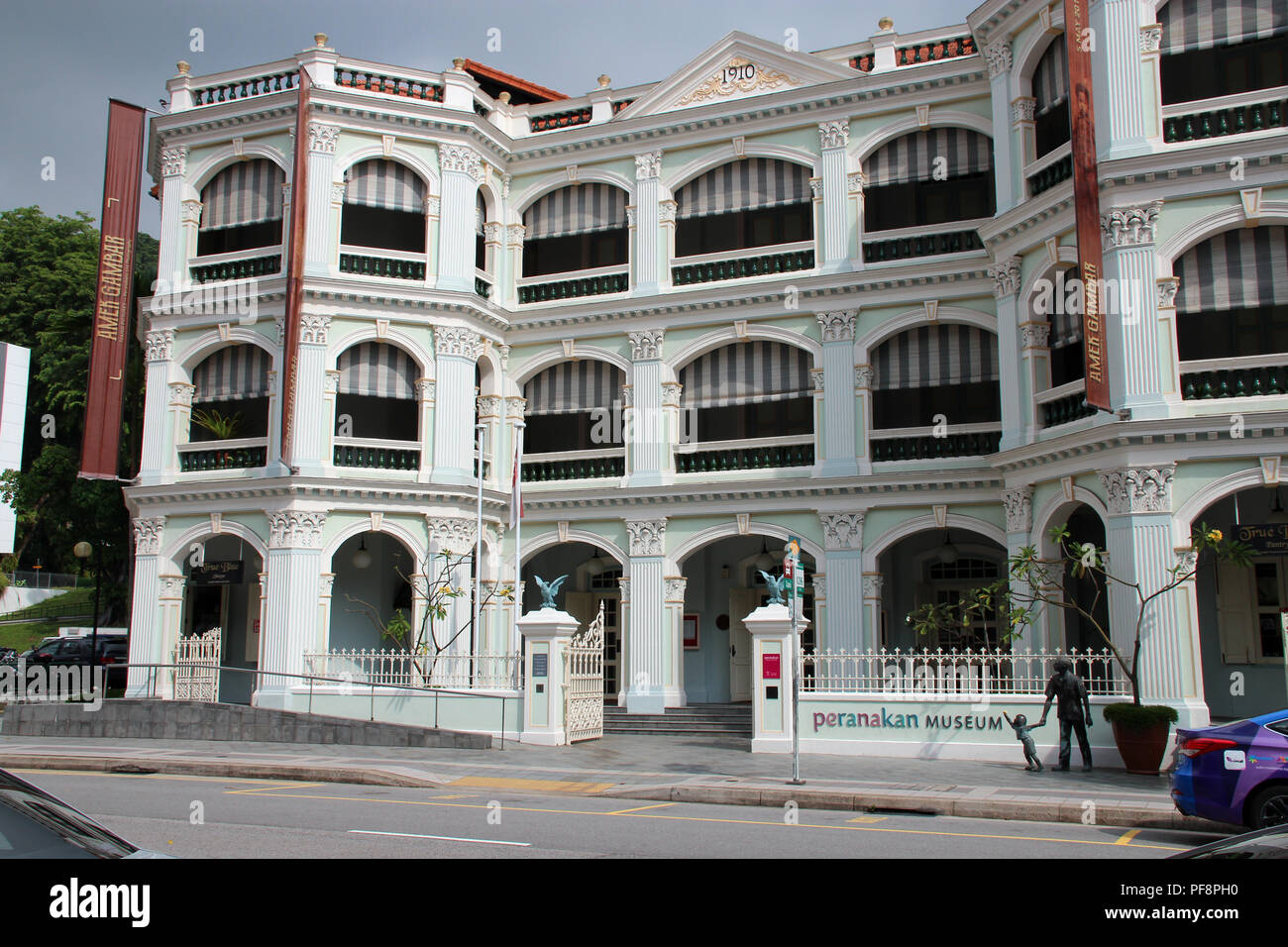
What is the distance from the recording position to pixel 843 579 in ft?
82.8

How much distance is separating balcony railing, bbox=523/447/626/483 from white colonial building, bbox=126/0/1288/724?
129 mm

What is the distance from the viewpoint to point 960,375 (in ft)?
83.4

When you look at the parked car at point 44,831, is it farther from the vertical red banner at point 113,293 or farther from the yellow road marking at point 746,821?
the vertical red banner at point 113,293

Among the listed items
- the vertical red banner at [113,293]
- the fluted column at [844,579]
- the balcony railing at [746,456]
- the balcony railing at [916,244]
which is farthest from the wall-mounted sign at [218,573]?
the balcony railing at [916,244]

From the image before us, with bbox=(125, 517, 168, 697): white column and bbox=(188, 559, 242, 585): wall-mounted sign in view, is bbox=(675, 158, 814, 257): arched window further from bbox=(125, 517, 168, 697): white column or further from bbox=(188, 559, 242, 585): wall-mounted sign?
bbox=(125, 517, 168, 697): white column

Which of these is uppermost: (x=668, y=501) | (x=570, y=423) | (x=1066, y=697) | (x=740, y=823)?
(x=570, y=423)

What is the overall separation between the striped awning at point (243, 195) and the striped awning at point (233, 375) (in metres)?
3.05

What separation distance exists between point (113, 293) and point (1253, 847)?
27029 millimetres

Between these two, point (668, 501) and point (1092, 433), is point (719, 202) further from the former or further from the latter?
point (1092, 433)

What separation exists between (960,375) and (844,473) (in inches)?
130

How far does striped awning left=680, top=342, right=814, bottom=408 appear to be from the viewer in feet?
88.9

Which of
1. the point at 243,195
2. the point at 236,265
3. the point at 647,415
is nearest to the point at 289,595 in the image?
the point at 236,265
